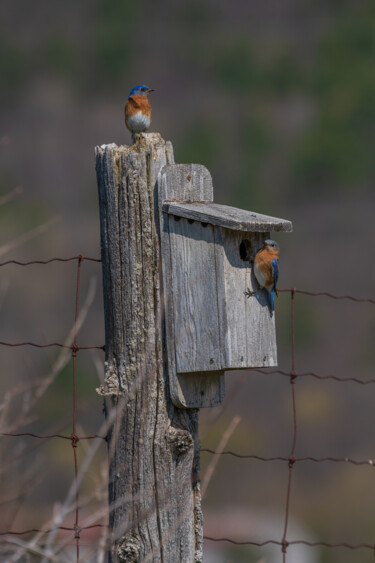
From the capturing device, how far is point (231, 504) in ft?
58.3

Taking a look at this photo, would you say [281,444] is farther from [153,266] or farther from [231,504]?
[153,266]

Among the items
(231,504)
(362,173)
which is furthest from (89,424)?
(362,173)

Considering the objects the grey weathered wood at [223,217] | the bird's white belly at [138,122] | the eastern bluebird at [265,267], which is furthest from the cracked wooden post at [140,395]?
the bird's white belly at [138,122]

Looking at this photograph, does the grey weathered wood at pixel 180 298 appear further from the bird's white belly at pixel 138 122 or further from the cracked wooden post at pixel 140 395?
the bird's white belly at pixel 138 122

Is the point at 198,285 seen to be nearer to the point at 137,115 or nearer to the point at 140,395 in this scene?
the point at 140,395

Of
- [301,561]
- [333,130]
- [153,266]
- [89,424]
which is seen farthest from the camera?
[333,130]

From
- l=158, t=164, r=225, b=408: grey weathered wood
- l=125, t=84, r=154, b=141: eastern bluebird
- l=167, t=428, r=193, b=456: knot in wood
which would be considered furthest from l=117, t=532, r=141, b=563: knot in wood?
l=125, t=84, r=154, b=141: eastern bluebird

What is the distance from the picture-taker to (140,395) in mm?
3746

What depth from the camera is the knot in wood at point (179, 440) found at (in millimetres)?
3729

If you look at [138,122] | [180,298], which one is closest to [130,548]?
[180,298]

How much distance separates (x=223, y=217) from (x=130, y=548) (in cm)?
130

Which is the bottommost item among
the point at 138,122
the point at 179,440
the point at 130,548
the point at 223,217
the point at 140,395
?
the point at 130,548

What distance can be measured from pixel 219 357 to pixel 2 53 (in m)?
29.9

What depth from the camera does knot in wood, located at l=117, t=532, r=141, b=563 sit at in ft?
12.1
